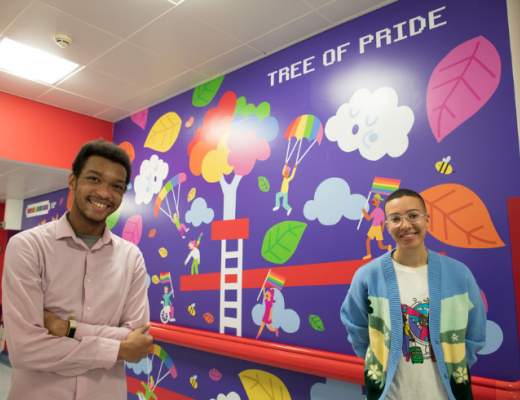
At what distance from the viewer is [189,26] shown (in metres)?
2.77

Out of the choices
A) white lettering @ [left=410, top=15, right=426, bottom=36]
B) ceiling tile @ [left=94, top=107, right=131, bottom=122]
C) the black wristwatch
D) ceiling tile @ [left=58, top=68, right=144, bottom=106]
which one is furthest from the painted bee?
ceiling tile @ [left=94, top=107, right=131, bottom=122]

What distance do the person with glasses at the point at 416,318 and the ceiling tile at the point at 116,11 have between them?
80.7 inches

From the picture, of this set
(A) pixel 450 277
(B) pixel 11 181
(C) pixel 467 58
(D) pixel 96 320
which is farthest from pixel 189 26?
(B) pixel 11 181

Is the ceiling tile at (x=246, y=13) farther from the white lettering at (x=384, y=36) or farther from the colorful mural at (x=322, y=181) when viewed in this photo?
the white lettering at (x=384, y=36)

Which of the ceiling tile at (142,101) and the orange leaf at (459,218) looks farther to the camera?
the ceiling tile at (142,101)

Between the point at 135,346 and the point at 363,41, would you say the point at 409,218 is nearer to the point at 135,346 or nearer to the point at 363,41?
the point at 135,346

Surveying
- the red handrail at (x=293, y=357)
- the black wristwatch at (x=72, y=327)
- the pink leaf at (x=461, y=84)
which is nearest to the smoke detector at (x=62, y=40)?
Answer: the black wristwatch at (x=72, y=327)

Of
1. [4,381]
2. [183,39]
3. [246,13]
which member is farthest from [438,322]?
[4,381]

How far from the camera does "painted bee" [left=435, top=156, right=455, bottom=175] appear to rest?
82.2 inches

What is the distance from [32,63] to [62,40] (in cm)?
59

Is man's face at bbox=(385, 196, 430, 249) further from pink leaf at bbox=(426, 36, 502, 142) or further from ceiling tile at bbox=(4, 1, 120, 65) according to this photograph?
ceiling tile at bbox=(4, 1, 120, 65)

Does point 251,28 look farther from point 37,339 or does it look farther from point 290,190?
point 37,339

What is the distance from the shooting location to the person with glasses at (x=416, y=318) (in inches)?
Answer: 58.6

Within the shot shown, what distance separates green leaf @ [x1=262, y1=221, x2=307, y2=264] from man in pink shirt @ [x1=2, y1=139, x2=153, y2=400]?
48.8 inches
